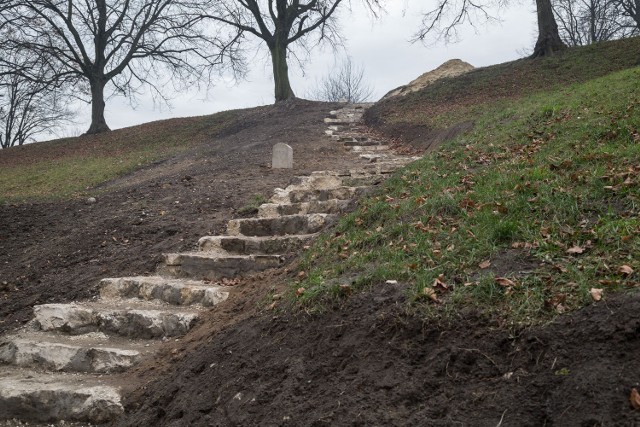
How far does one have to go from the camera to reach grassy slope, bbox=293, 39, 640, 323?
3477 mm

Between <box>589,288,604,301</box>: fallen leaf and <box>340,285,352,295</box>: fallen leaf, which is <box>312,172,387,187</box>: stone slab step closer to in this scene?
<box>340,285,352,295</box>: fallen leaf

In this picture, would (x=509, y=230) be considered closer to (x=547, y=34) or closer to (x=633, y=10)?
(x=547, y=34)

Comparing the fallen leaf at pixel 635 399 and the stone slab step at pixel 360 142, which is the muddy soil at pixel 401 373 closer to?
the fallen leaf at pixel 635 399

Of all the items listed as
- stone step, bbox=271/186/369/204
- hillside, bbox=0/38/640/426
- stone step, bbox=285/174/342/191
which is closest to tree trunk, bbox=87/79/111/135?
hillside, bbox=0/38/640/426

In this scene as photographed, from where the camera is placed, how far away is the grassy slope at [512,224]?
348 cm

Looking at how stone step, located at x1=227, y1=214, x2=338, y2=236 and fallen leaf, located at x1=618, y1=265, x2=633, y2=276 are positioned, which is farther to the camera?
stone step, located at x1=227, y1=214, x2=338, y2=236

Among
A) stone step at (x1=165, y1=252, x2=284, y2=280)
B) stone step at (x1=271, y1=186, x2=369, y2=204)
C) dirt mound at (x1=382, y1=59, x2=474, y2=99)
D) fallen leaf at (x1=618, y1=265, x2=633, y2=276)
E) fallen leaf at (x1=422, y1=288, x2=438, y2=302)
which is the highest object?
dirt mound at (x1=382, y1=59, x2=474, y2=99)

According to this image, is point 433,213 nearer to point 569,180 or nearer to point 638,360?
point 569,180

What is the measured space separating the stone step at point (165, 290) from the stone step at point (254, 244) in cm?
78

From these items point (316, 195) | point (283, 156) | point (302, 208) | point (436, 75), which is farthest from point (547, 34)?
point (302, 208)

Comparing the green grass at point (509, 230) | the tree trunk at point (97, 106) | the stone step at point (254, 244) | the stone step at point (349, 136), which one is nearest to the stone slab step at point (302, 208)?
the green grass at point (509, 230)

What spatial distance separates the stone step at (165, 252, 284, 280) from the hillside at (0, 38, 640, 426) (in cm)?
35

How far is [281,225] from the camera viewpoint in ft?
24.5

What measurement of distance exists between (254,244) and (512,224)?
344cm
